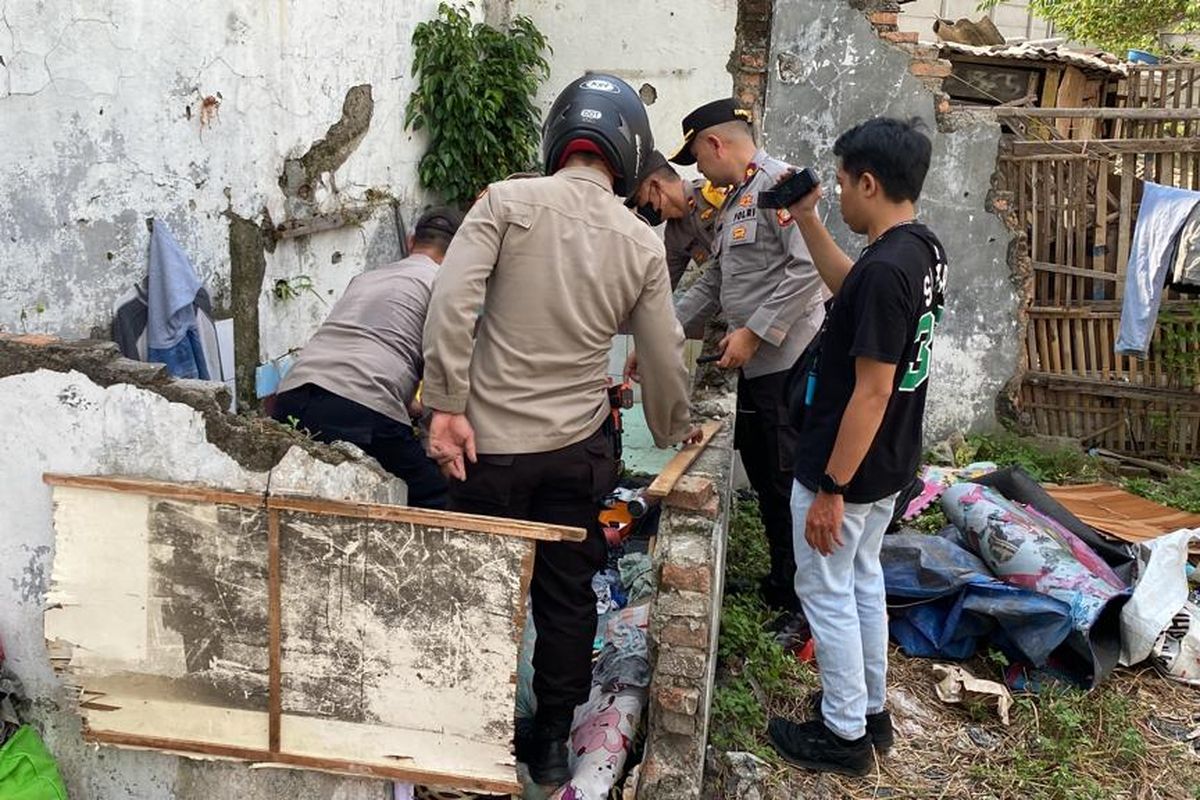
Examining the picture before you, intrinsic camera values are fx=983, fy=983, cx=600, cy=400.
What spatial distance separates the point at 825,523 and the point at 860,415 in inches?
14.3

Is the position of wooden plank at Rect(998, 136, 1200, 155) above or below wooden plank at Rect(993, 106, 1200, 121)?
below

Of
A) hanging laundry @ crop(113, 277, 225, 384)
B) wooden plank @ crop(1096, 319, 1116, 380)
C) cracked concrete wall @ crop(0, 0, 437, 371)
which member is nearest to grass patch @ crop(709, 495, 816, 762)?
hanging laundry @ crop(113, 277, 225, 384)

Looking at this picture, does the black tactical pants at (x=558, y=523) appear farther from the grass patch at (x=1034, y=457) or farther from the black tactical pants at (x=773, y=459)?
the grass patch at (x=1034, y=457)

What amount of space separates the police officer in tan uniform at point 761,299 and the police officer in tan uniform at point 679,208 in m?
0.40

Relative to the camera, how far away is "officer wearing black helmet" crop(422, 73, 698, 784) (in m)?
2.66

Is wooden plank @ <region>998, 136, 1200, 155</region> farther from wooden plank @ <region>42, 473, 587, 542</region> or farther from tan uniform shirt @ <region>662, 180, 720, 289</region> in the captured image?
wooden plank @ <region>42, 473, 587, 542</region>

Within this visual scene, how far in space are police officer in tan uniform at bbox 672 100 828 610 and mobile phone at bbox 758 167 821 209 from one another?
20.5 inches

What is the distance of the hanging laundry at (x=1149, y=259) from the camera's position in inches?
252

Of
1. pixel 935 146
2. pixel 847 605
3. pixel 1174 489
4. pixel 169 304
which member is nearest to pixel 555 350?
pixel 847 605

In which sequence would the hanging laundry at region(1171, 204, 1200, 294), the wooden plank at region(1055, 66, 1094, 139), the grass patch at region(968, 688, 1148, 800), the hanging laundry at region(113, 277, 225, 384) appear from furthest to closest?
the wooden plank at region(1055, 66, 1094, 139) < the hanging laundry at region(1171, 204, 1200, 294) < the hanging laundry at region(113, 277, 225, 384) < the grass patch at region(968, 688, 1148, 800)

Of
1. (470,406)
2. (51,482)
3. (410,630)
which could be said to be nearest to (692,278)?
(470,406)

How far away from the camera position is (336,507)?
249 centimetres

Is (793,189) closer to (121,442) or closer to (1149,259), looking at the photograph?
(121,442)

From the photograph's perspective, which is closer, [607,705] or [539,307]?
[539,307]
